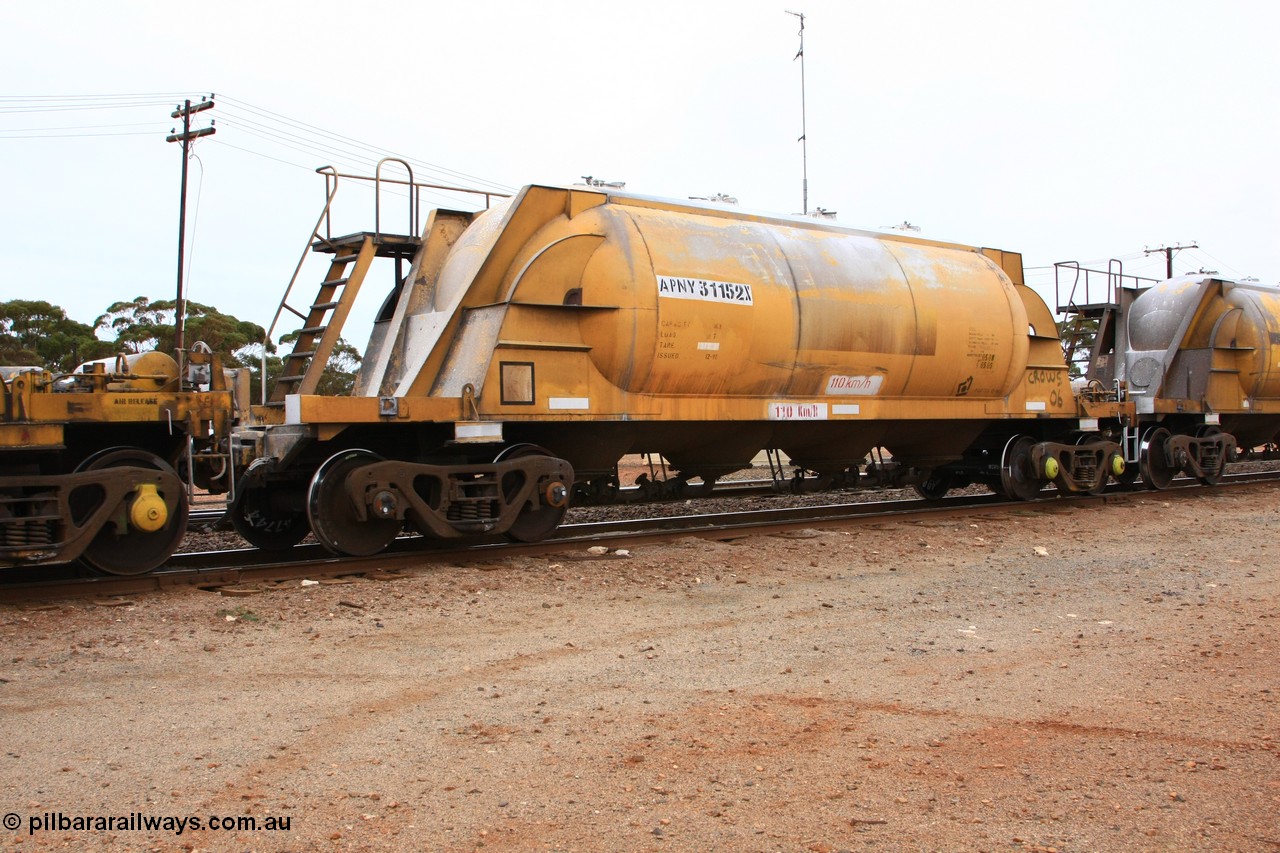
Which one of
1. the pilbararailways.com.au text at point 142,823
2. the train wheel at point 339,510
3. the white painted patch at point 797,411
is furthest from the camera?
the white painted patch at point 797,411

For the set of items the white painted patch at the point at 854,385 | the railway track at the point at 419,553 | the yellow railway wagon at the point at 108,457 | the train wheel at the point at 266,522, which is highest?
the white painted patch at the point at 854,385

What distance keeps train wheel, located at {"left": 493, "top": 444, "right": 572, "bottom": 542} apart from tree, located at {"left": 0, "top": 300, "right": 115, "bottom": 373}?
79.4 ft

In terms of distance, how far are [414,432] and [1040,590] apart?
5548 millimetres

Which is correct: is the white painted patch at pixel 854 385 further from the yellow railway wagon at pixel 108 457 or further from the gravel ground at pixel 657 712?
the yellow railway wagon at pixel 108 457

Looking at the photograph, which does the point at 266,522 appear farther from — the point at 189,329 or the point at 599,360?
the point at 189,329

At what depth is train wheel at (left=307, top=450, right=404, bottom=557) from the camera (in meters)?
8.97

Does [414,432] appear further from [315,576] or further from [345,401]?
[315,576]

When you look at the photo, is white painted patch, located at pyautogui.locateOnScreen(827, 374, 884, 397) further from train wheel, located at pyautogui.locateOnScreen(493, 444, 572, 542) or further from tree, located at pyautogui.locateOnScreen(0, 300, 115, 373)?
tree, located at pyautogui.locateOnScreen(0, 300, 115, 373)

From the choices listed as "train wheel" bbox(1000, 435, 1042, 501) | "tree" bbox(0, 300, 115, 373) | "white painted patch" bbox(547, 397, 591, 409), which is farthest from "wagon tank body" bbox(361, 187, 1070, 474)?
"tree" bbox(0, 300, 115, 373)

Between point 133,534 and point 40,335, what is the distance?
28.1 m

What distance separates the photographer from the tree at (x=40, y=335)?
3050 cm

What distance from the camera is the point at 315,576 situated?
8711mm

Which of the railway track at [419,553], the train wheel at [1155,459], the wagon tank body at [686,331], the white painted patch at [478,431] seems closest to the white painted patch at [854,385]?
the wagon tank body at [686,331]

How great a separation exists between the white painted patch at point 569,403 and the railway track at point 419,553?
4.33 feet
